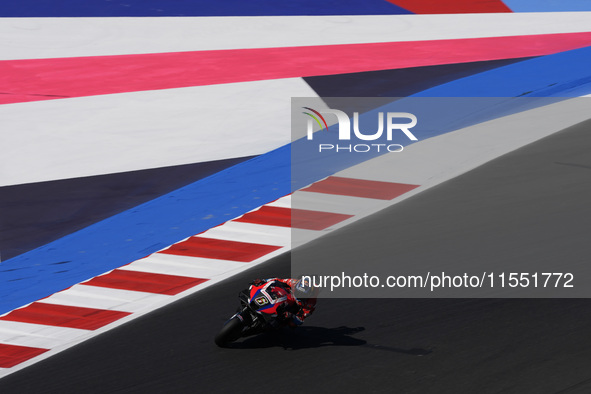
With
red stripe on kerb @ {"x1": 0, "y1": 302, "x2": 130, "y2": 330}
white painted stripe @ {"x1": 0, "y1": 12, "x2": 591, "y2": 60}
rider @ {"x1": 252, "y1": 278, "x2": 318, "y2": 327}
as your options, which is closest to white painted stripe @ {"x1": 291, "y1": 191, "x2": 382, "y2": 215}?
red stripe on kerb @ {"x1": 0, "y1": 302, "x2": 130, "y2": 330}

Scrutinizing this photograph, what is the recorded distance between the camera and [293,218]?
1080 centimetres

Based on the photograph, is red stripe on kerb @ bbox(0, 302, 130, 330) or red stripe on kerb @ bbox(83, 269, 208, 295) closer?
red stripe on kerb @ bbox(0, 302, 130, 330)

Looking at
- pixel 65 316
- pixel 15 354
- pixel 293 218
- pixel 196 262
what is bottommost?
pixel 15 354

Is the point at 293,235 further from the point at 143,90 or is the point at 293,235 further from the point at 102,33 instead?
the point at 102,33

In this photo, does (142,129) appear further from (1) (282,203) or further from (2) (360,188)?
(2) (360,188)

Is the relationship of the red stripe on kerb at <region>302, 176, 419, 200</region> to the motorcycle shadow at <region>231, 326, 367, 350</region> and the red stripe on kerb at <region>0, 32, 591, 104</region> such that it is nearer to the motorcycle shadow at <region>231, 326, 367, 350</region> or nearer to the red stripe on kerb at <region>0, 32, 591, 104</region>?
the motorcycle shadow at <region>231, 326, 367, 350</region>

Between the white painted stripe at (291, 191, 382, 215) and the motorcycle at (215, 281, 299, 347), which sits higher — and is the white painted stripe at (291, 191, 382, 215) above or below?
above

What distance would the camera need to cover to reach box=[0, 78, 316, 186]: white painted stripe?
13.3m

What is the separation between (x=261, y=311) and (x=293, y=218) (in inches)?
134

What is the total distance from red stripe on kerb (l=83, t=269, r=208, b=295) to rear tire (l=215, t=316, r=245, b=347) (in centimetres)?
157

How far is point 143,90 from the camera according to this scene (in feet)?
54.1

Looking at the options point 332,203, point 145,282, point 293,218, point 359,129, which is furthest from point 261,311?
point 359,129

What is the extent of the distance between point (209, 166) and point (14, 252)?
3.43m

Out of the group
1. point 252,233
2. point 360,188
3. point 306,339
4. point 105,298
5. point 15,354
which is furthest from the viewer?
point 360,188
